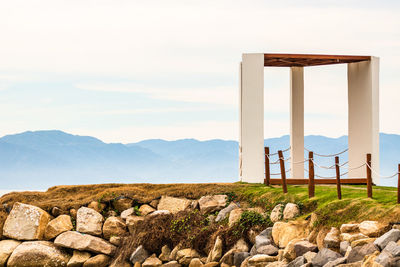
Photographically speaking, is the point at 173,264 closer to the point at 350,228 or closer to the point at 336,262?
the point at 350,228

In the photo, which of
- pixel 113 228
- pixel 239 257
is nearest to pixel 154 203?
pixel 113 228

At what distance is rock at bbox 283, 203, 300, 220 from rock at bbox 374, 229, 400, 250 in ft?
9.85

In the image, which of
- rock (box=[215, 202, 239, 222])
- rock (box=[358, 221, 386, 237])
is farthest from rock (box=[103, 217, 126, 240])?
rock (box=[358, 221, 386, 237])

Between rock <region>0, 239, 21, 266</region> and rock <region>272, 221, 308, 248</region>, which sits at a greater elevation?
rock <region>272, 221, 308, 248</region>

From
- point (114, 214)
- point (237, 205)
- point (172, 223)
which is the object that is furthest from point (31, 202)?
point (237, 205)

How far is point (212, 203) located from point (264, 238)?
2.88 m

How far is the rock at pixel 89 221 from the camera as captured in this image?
14898 mm

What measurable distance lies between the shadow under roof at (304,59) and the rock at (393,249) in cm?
887

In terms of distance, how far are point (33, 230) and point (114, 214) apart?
198 centimetres

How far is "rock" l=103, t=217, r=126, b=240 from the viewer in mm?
14828

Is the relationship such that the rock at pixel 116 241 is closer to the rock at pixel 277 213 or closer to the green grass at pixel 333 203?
the green grass at pixel 333 203

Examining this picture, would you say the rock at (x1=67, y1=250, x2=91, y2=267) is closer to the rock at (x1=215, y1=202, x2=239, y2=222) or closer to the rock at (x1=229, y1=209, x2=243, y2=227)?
the rock at (x1=215, y1=202, x2=239, y2=222)

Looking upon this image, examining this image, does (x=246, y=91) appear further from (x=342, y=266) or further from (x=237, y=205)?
(x=342, y=266)

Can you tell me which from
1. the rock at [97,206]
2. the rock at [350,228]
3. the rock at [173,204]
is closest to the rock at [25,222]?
the rock at [97,206]
